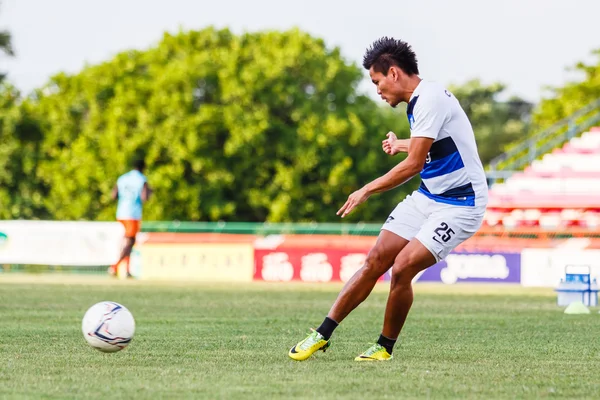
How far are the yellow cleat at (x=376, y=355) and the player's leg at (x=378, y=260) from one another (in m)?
0.29

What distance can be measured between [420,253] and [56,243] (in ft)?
76.8

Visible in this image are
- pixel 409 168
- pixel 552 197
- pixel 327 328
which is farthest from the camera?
pixel 552 197

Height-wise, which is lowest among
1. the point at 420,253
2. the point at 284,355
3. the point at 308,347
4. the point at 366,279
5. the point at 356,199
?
the point at 284,355

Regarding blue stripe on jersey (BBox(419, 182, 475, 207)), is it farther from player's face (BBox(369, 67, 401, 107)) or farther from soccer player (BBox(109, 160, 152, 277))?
soccer player (BBox(109, 160, 152, 277))

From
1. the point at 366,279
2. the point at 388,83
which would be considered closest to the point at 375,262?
the point at 366,279

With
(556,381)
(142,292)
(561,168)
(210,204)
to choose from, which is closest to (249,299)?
(142,292)

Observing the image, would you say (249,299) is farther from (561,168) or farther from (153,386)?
(561,168)

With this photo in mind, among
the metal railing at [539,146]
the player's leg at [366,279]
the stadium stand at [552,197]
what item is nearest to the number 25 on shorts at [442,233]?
the player's leg at [366,279]

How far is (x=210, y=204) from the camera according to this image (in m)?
59.5

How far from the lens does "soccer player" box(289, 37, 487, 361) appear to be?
804 cm

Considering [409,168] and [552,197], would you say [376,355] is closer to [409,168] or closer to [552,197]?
[409,168]

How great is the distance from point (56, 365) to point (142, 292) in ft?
37.0

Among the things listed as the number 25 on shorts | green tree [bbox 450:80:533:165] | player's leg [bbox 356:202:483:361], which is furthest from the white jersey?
green tree [bbox 450:80:533:165]

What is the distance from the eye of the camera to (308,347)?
8219 millimetres
